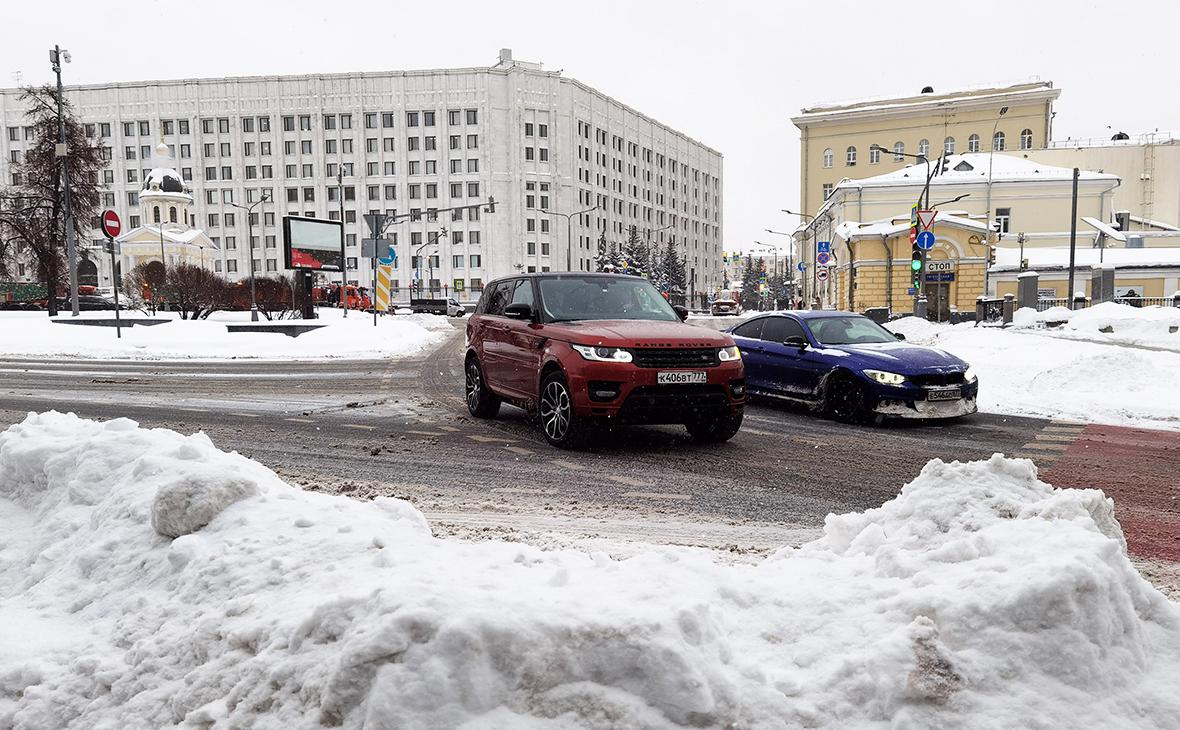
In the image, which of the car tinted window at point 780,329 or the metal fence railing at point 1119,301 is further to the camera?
the metal fence railing at point 1119,301

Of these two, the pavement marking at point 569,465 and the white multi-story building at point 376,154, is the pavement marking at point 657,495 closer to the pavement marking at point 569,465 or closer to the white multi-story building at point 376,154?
the pavement marking at point 569,465

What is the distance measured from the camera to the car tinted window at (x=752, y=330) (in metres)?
11.3

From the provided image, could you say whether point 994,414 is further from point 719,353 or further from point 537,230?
point 537,230

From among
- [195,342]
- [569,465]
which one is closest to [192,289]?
[195,342]

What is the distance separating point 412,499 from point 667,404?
8.64ft

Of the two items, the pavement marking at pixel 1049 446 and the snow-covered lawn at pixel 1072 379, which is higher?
the snow-covered lawn at pixel 1072 379

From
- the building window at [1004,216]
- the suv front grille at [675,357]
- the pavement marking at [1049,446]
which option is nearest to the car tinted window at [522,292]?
the suv front grille at [675,357]

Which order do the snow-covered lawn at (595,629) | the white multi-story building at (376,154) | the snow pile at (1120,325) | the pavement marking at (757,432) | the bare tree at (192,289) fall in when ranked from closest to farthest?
the snow-covered lawn at (595,629) → the pavement marking at (757,432) → the snow pile at (1120,325) → the bare tree at (192,289) → the white multi-story building at (376,154)

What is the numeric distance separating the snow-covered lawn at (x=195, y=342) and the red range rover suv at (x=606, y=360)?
12.4 metres

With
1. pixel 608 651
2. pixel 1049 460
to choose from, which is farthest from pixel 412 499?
pixel 1049 460

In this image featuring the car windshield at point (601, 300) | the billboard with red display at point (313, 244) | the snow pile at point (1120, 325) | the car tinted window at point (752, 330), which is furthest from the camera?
the billboard with red display at point (313, 244)

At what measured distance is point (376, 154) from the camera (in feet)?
332

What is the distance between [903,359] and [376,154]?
100660mm

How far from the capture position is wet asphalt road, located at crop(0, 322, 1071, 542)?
5.82 meters
